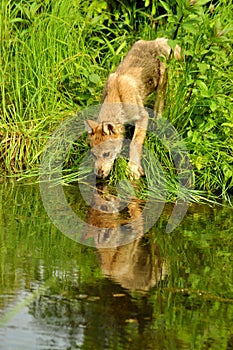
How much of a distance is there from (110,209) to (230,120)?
1.60 metres

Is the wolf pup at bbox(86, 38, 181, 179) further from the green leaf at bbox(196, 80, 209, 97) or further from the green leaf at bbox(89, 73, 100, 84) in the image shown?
the green leaf at bbox(196, 80, 209, 97)

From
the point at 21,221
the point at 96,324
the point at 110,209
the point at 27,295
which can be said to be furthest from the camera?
the point at 110,209

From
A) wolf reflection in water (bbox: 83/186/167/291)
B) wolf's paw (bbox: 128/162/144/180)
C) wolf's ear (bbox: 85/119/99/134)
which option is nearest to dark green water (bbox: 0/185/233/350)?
wolf reflection in water (bbox: 83/186/167/291)

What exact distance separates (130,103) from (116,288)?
3.66 m

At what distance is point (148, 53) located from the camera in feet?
27.4

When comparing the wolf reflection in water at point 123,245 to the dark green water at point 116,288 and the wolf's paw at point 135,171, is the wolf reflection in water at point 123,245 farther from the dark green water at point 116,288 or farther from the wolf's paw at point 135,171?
the wolf's paw at point 135,171

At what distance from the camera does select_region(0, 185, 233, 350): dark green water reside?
401 cm

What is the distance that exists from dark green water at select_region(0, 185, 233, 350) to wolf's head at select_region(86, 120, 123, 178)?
1204 millimetres

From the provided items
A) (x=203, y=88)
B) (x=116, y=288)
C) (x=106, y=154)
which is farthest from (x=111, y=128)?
(x=116, y=288)

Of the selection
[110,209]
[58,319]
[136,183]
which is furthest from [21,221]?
[58,319]

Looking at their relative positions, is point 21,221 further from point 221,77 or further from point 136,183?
point 221,77

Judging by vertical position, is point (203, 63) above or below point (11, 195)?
above

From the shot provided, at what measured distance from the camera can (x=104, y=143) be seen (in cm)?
765

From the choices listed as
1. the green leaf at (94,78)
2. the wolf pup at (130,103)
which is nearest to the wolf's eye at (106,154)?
the wolf pup at (130,103)
